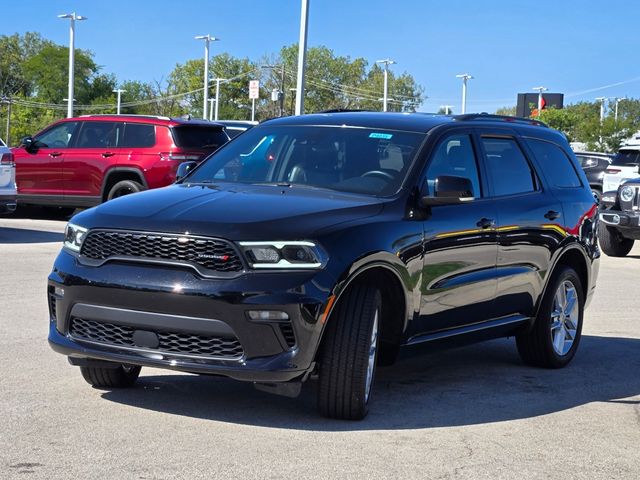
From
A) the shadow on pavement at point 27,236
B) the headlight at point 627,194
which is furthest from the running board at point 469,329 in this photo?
the headlight at point 627,194

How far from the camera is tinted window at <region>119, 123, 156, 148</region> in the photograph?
64.6ft

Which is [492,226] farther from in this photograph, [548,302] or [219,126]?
[219,126]

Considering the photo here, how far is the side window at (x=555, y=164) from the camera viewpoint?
8.55m

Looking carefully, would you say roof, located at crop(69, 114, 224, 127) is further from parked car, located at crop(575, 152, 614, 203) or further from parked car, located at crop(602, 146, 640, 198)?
parked car, located at crop(575, 152, 614, 203)

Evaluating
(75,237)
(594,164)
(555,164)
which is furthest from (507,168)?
(594,164)

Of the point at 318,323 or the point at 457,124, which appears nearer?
the point at 318,323

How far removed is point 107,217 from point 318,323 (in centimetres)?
127

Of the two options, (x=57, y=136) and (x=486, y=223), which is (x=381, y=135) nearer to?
(x=486, y=223)

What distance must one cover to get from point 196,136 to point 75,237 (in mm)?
13862

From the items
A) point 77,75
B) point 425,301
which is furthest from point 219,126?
point 77,75

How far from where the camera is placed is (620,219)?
1827 cm

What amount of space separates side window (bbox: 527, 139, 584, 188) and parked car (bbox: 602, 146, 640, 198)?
54.5 ft

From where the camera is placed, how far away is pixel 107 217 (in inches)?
241

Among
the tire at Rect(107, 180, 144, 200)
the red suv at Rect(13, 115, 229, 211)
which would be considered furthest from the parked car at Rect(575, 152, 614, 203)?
the tire at Rect(107, 180, 144, 200)
